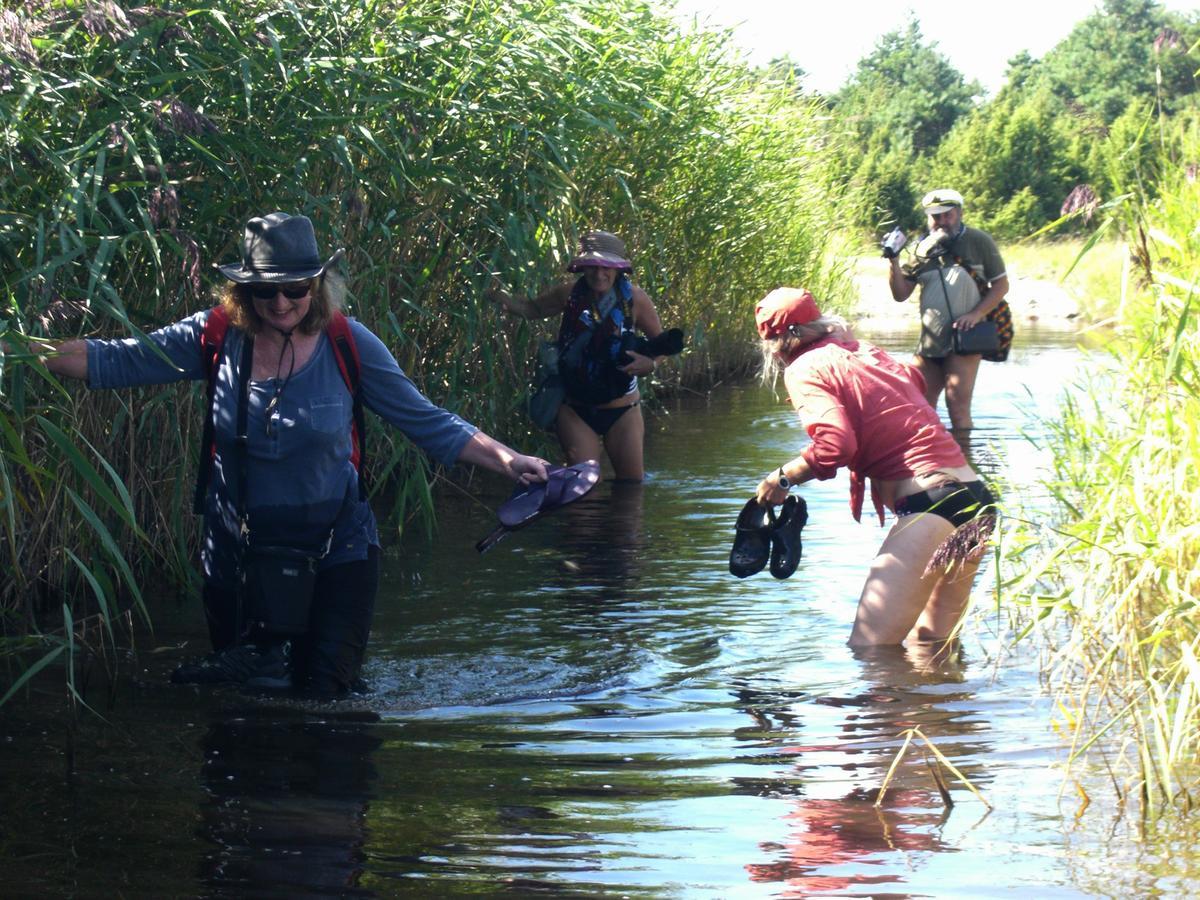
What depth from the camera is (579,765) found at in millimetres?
5055

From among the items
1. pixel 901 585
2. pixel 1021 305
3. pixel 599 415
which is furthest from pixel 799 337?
pixel 1021 305

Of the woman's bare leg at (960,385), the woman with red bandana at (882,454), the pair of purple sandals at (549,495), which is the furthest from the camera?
the woman's bare leg at (960,385)

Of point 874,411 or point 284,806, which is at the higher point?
point 874,411

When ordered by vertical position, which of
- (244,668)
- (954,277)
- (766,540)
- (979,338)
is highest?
(954,277)

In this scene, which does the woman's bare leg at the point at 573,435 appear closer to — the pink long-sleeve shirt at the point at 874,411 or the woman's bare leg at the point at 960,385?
the woman's bare leg at the point at 960,385

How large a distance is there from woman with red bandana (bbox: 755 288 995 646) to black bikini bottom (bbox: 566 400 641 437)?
3.83 meters

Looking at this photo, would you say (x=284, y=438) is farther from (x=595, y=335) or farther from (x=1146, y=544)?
(x=595, y=335)

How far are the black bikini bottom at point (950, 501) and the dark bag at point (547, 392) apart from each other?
3.95 meters

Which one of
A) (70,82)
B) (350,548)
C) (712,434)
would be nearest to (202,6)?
(70,82)

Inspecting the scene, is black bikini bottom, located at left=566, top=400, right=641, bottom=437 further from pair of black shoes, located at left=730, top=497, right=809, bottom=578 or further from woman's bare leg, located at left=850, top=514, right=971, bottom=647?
woman's bare leg, located at left=850, top=514, right=971, bottom=647

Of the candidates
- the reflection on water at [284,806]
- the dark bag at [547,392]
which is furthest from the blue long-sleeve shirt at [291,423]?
the dark bag at [547,392]

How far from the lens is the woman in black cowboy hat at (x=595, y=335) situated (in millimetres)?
9688

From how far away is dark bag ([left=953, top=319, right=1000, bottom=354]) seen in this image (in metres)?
11.6

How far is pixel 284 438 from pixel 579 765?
4.42ft
